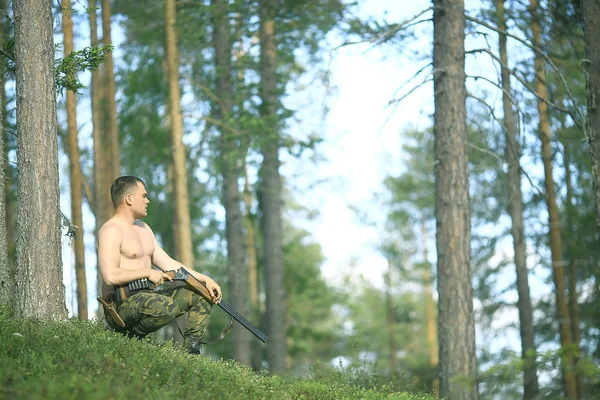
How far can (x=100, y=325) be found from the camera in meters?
9.46

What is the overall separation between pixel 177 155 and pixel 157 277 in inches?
404

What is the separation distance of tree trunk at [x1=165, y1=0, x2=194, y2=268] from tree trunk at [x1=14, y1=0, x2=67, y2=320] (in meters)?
9.25

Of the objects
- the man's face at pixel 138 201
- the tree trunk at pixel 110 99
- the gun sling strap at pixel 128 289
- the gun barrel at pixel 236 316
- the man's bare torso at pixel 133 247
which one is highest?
the tree trunk at pixel 110 99

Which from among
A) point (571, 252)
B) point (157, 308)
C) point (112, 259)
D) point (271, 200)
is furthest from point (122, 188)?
point (571, 252)

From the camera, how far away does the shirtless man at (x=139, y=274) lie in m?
9.04

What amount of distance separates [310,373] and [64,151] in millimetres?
15677

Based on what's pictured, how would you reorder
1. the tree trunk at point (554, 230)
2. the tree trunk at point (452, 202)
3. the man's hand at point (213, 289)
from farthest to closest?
the tree trunk at point (554, 230), the tree trunk at point (452, 202), the man's hand at point (213, 289)

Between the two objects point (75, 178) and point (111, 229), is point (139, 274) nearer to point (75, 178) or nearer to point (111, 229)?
point (111, 229)

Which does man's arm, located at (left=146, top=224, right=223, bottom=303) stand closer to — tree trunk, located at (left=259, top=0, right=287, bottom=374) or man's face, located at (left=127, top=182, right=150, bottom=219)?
man's face, located at (left=127, top=182, right=150, bottom=219)

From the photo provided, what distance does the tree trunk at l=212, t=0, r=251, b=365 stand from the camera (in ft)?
70.4

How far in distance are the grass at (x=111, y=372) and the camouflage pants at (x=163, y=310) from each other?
0.78 feet

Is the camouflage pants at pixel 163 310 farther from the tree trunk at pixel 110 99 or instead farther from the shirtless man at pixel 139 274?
the tree trunk at pixel 110 99

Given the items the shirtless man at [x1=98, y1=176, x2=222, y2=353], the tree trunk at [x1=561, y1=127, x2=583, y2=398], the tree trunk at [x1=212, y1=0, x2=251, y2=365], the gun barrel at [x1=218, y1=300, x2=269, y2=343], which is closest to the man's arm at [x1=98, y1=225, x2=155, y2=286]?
the shirtless man at [x1=98, y1=176, x2=222, y2=353]

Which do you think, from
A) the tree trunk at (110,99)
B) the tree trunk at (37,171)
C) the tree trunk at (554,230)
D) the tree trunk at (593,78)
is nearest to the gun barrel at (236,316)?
the tree trunk at (37,171)
